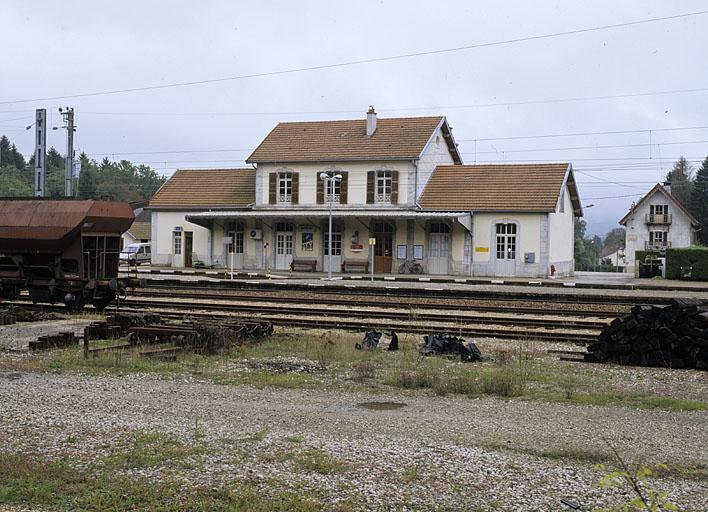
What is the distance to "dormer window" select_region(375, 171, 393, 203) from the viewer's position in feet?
143

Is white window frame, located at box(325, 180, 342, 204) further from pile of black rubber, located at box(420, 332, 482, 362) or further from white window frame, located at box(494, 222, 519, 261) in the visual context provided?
pile of black rubber, located at box(420, 332, 482, 362)

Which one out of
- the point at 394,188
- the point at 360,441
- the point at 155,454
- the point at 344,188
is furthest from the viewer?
the point at 344,188

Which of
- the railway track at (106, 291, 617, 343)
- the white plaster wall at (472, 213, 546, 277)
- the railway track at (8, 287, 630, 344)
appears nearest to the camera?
the railway track at (106, 291, 617, 343)

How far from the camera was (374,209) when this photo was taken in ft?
141

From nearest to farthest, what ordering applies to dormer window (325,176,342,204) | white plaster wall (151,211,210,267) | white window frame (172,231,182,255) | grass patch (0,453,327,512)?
grass patch (0,453,327,512) → dormer window (325,176,342,204) → white plaster wall (151,211,210,267) → white window frame (172,231,182,255)

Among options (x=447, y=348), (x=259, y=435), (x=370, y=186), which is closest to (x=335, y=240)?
(x=370, y=186)

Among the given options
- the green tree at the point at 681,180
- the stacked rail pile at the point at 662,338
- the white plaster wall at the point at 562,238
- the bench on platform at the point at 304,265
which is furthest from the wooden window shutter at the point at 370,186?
the green tree at the point at 681,180

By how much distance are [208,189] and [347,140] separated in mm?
9951

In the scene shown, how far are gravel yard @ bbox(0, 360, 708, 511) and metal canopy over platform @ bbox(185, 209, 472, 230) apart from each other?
2965 cm

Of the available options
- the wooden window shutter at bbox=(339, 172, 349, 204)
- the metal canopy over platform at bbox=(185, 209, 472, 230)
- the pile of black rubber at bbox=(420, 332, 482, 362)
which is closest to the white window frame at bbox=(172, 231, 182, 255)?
the metal canopy over platform at bbox=(185, 209, 472, 230)

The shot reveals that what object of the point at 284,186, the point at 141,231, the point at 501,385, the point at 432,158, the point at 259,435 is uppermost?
the point at 432,158

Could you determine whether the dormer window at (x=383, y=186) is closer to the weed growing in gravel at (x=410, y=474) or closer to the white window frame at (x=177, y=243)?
the white window frame at (x=177, y=243)

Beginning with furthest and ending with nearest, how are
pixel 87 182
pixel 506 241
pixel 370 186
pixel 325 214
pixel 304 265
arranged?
pixel 87 182 → pixel 370 186 → pixel 304 265 → pixel 325 214 → pixel 506 241

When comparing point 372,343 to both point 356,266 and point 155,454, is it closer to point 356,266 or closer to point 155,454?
point 155,454
